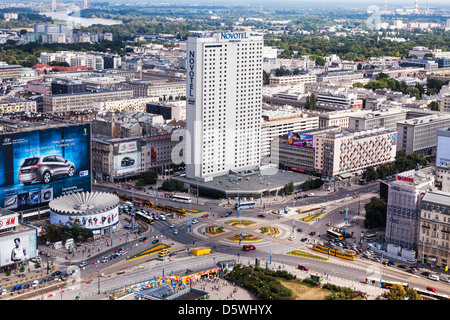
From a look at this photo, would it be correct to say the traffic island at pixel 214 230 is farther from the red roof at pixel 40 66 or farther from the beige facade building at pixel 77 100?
the red roof at pixel 40 66

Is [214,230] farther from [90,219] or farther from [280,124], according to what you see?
[280,124]

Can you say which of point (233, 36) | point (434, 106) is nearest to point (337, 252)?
point (233, 36)

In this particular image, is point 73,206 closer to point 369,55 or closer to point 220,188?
point 220,188

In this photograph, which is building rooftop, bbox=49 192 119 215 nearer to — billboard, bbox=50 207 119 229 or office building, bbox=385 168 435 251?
billboard, bbox=50 207 119 229

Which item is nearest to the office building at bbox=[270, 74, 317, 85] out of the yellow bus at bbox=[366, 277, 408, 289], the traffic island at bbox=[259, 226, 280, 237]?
the traffic island at bbox=[259, 226, 280, 237]
